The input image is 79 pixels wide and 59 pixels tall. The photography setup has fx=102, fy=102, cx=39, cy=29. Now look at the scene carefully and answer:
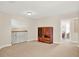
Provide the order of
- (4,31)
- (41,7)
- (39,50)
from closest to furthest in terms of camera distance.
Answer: (41,7) < (39,50) < (4,31)

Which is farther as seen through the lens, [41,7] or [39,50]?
[39,50]

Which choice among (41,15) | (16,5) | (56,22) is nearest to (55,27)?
(56,22)

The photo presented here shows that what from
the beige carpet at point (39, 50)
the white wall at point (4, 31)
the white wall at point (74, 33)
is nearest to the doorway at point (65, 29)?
the white wall at point (74, 33)

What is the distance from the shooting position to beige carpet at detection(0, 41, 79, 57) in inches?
77.7

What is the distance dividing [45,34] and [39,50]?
0.38m

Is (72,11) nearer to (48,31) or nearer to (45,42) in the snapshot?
(48,31)

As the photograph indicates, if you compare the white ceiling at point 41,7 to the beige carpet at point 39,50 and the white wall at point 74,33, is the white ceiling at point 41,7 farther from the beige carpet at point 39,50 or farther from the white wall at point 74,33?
the beige carpet at point 39,50

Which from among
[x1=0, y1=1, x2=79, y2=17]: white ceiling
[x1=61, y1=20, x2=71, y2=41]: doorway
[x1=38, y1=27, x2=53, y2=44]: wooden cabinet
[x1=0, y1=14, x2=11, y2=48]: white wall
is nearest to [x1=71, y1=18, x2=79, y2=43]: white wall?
[x1=61, y1=20, x2=71, y2=41]: doorway

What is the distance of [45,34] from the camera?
2.27 meters

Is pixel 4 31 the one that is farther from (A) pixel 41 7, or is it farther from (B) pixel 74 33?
(B) pixel 74 33

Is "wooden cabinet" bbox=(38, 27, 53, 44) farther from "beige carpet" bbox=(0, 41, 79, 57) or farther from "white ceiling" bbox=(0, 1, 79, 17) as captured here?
"white ceiling" bbox=(0, 1, 79, 17)

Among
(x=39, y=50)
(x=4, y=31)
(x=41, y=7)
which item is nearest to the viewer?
(x=41, y=7)

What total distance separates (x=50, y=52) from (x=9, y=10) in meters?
1.22

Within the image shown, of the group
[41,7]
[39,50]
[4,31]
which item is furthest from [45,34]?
[4,31]
